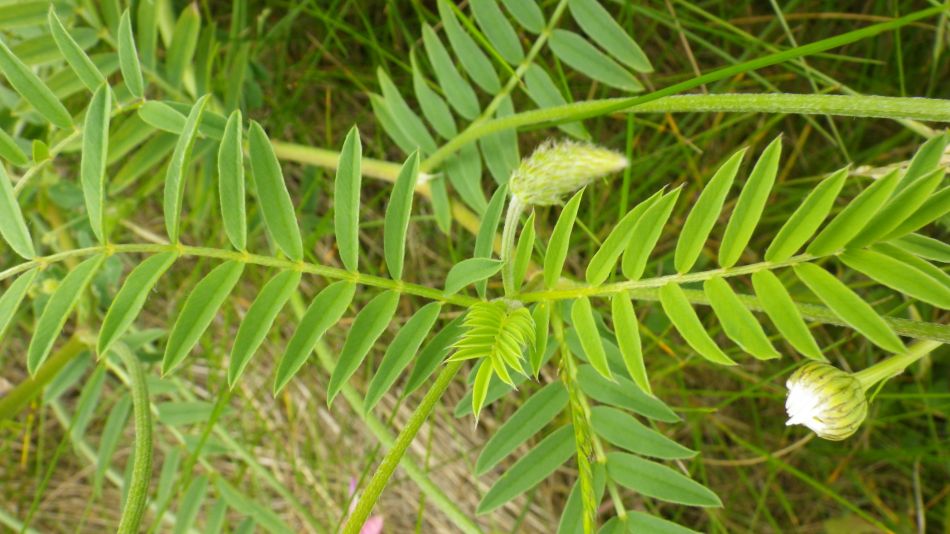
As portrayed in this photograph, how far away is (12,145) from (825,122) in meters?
1.51

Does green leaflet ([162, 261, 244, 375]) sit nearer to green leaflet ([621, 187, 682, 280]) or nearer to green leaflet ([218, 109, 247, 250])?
green leaflet ([218, 109, 247, 250])

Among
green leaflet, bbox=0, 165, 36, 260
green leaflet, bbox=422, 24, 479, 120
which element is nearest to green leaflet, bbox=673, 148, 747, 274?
green leaflet, bbox=422, 24, 479, 120

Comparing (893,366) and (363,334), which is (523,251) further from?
(893,366)

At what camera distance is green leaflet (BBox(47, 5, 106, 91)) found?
0.97 meters

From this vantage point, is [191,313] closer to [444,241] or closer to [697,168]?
[444,241]

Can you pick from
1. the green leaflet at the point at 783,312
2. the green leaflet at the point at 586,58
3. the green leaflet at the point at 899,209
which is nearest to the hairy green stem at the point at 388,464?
the green leaflet at the point at 783,312

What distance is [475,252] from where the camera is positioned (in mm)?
1105

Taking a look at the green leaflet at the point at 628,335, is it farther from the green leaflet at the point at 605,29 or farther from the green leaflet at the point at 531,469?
the green leaflet at the point at 605,29

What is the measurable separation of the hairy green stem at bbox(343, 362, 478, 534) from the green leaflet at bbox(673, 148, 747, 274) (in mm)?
270

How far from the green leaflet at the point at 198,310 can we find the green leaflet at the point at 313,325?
0.09m

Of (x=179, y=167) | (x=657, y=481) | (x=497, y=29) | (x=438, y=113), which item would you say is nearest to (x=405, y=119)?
(x=438, y=113)

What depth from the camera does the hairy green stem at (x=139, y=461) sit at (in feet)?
3.25

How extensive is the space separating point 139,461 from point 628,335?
58 centimetres

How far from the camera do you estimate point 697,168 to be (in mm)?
1848
